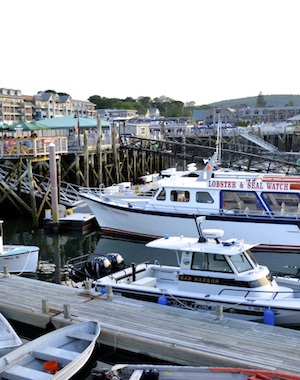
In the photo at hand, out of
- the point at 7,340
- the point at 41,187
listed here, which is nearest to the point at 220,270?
the point at 7,340

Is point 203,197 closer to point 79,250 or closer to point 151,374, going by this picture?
point 79,250

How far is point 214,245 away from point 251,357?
370 centimetres

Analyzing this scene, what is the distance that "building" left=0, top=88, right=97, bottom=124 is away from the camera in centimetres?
9012

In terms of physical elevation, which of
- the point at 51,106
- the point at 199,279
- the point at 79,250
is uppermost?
the point at 51,106

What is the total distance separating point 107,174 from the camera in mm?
33031

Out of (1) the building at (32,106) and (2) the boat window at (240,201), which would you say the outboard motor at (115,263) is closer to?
(2) the boat window at (240,201)

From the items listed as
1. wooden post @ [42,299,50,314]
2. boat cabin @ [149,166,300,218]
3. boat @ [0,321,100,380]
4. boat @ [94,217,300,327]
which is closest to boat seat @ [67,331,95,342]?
boat @ [0,321,100,380]

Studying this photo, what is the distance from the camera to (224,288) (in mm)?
11172

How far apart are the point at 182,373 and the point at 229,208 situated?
446 inches

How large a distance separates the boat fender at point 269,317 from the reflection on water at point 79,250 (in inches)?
247

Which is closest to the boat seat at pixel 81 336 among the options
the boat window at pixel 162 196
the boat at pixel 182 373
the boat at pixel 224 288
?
the boat at pixel 182 373

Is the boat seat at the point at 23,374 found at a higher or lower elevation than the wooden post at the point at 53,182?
lower

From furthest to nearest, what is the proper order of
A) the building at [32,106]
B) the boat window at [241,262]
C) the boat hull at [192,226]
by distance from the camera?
the building at [32,106], the boat hull at [192,226], the boat window at [241,262]

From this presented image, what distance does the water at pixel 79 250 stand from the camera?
17.0 meters
